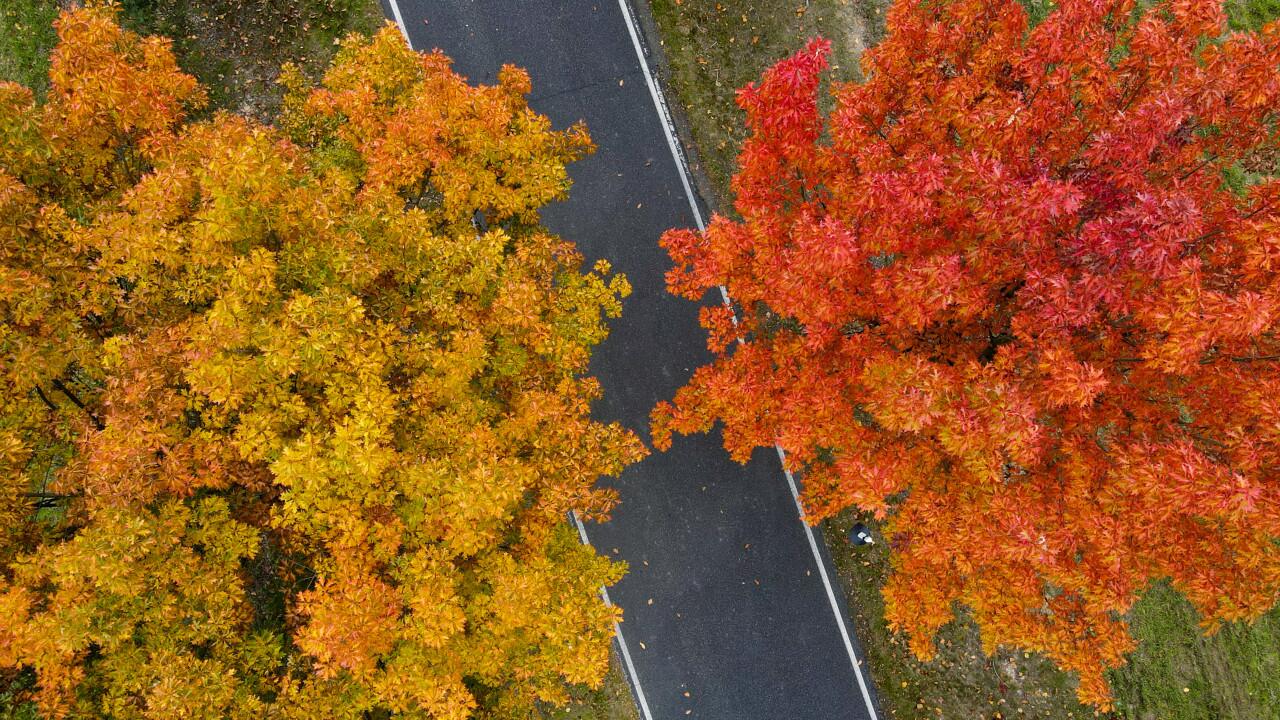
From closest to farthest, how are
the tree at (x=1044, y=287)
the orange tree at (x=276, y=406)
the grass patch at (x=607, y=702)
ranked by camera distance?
the tree at (x=1044, y=287), the orange tree at (x=276, y=406), the grass patch at (x=607, y=702)

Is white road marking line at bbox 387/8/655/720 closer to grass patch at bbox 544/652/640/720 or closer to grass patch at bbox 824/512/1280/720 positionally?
grass patch at bbox 544/652/640/720

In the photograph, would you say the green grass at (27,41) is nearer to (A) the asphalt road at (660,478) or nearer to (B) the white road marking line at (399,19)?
(B) the white road marking line at (399,19)

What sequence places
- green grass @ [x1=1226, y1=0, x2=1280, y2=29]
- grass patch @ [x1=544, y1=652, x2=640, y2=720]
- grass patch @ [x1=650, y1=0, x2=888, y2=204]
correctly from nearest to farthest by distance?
grass patch @ [x1=544, y1=652, x2=640, y2=720] → grass patch @ [x1=650, y1=0, x2=888, y2=204] → green grass @ [x1=1226, y1=0, x2=1280, y2=29]

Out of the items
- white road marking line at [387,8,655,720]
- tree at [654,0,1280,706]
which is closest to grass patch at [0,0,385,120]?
tree at [654,0,1280,706]

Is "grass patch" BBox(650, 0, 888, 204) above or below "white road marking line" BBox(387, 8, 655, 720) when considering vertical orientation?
above

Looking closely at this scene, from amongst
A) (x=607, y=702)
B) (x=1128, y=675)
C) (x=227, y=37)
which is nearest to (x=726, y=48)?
(x=227, y=37)

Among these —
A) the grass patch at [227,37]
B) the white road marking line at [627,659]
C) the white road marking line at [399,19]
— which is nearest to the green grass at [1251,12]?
the white road marking line at [399,19]

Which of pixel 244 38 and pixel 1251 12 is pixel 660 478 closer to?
pixel 244 38
